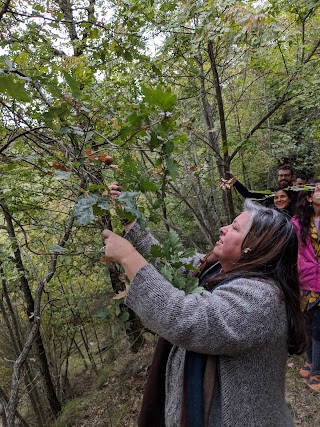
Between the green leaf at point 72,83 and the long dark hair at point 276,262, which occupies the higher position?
the green leaf at point 72,83

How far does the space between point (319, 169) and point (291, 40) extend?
4.48m

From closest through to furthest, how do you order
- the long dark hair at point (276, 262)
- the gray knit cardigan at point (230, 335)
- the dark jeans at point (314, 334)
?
the gray knit cardigan at point (230, 335) < the long dark hair at point (276, 262) < the dark jeans at point (314, 334)

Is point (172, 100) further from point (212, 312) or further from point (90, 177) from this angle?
point (212, 312)

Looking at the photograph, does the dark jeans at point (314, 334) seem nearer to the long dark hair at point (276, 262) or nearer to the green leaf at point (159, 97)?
the long dark hair at point (276, 262)

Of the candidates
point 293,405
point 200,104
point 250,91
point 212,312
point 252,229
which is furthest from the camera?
point 250,91

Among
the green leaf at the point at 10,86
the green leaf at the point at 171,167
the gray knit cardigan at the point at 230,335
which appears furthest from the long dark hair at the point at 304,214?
the green leaf at the point at 10,86

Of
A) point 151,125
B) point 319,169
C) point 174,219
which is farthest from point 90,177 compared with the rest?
point 319,169

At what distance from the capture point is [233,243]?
4.55ft

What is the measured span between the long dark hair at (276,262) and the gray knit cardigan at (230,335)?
6 centimetres

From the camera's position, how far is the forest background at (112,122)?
4.09 feet

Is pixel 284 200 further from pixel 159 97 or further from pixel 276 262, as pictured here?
pixel 159 97

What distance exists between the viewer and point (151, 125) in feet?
4.11

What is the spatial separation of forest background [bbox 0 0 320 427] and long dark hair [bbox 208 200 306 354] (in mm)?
327

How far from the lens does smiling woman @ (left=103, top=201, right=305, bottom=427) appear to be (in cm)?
104
